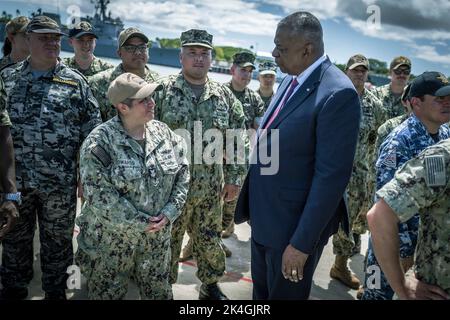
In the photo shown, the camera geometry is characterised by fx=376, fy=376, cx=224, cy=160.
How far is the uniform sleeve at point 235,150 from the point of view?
3.41m

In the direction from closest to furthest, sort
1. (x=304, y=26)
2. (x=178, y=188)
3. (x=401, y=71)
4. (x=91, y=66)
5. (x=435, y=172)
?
(x=435, y=172) → (x=304, y=26) → (x=178, y=188) → (x=91, y=66) → (x=401, y=71)

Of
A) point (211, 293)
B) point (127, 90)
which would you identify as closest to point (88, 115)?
point (127, 90)

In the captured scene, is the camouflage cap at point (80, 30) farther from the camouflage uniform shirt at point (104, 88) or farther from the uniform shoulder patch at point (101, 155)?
the uniform shoulder patch at point (101, 155)

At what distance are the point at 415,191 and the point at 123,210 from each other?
1.57 m

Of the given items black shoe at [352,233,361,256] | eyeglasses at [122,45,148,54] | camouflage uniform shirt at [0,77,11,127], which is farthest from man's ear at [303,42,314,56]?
black shoe at [352,233,361,256]

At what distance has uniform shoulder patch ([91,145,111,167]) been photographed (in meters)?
2.24

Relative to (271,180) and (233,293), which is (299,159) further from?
(233,293)

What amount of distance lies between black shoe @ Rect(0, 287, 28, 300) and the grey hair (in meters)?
2.83

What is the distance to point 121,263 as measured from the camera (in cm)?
235

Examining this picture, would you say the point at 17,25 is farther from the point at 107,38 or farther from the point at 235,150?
the point at 107,38

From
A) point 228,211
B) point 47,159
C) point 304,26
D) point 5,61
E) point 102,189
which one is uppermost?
point 5,61

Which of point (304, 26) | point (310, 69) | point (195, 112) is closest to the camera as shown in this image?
point (304, 26)

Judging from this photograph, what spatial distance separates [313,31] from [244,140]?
1608mm
